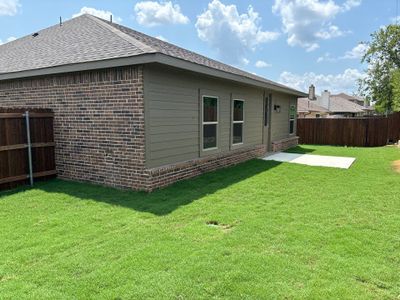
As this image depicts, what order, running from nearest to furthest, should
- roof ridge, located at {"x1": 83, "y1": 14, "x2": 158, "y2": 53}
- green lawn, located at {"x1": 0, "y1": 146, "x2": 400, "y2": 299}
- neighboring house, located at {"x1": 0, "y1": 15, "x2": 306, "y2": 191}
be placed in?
green lawn, located at {"x1": 0, "y1": 146, "x2": 400, "y2": 299}
roof ridge, located at {"x1": 83, "y1": 14, "x2": 158, "y2": 53}
neighboring house, located at {"x1": 0, "y1": 15, "x2": 306, "y2": 191}

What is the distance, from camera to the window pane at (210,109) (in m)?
8.47

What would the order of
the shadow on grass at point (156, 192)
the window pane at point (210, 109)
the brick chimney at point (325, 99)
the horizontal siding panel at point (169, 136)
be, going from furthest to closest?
the brick chimney at point (325, 99), the window pane at point (210, 109), the horizontal siding panel at point (169, 136), the shadow on grass at point (156, 192)

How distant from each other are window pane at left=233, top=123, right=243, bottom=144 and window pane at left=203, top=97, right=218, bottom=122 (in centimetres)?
143

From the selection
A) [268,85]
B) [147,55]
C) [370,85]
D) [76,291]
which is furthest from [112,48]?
[370,85]

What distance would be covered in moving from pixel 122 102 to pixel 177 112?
139cm

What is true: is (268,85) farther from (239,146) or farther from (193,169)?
(193,169)

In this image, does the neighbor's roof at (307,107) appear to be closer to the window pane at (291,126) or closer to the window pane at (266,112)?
the window pane at (291,126)

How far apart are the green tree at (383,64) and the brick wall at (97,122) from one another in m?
32.7

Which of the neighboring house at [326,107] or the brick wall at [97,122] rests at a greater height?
the neighboring house at [326,107]

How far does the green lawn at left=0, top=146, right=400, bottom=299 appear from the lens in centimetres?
284

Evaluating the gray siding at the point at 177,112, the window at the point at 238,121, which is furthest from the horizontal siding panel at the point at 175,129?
the window at the point at 238,121

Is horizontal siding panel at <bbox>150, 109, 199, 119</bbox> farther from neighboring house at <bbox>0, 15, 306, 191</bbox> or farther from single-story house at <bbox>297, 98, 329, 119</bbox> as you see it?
single-story house at <bbox>297, 98, 329, 119</bbox>

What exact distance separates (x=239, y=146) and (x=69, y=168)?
5521mm

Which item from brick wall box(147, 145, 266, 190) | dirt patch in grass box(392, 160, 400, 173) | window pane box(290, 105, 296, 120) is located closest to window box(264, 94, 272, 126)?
brick wall box(147, 145, 266, 190)
